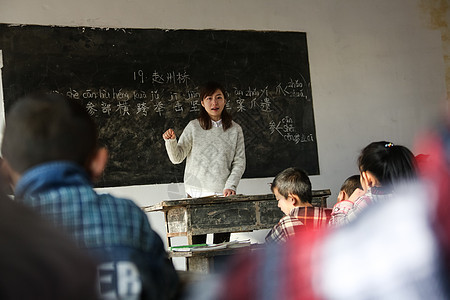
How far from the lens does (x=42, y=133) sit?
0.84m

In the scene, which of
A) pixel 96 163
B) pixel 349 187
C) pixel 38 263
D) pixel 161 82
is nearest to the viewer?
pixel 38 263

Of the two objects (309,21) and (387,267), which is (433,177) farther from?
(309,21)

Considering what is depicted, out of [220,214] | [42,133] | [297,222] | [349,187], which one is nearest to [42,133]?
[42,133]

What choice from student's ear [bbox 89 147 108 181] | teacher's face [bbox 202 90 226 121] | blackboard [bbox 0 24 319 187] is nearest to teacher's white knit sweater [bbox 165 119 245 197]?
teacher's face [bbox 202 90 226 121]

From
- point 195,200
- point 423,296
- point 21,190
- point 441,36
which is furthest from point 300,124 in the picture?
point 423,296

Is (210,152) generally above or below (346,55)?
below

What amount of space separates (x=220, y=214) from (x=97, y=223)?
8.32 ft

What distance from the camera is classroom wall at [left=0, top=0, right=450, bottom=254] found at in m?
5.02

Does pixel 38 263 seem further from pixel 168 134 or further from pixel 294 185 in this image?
pixel 168 134

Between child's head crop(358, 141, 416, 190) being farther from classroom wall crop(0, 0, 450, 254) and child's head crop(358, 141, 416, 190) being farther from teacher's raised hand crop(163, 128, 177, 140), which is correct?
classroom wall crop(0, 0, 450, 254)

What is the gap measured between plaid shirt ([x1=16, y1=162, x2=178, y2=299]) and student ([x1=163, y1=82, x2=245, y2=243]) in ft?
10.7

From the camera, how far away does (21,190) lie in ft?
2.76

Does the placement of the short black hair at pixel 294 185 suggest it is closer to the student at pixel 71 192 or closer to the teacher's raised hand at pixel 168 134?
the teacher's raised hand at pixel 168 134

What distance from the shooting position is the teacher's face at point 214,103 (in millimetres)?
4031
